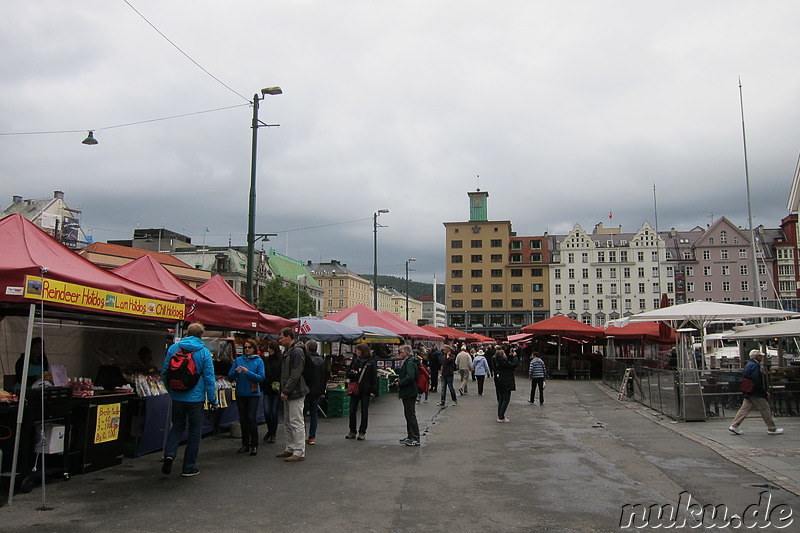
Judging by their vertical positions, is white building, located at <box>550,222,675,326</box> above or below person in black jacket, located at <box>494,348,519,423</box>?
above

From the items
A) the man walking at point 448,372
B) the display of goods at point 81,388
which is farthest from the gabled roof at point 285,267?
the display of goods at point 81,388

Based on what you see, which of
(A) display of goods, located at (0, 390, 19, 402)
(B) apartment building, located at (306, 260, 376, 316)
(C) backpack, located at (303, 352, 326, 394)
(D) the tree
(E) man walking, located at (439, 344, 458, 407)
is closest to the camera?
(A) display of goods, located at (0, 390, 19, 402)

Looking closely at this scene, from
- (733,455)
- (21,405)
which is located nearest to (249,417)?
(21,405)

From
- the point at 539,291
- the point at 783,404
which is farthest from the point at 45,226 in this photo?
the point at 539,291

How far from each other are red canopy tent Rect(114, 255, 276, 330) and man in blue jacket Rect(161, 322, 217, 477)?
2.38 meters

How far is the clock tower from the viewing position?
9712 centimetres

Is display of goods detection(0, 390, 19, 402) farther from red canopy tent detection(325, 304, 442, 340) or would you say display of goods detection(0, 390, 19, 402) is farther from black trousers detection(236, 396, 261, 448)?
red canopy tent detection(325, 304, 442, 340)

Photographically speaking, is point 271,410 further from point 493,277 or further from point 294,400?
point 493,277

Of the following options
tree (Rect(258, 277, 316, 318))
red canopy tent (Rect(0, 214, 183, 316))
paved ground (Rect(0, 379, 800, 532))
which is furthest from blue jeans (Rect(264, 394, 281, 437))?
tree (Rect(258, 277, 316, 318))

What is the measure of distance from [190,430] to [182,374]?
0.71 m

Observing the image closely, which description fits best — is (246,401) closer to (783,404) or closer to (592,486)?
(592,486)

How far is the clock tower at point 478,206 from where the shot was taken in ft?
319

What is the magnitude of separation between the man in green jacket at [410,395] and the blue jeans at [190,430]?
3.96 meters

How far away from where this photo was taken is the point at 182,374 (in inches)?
301
